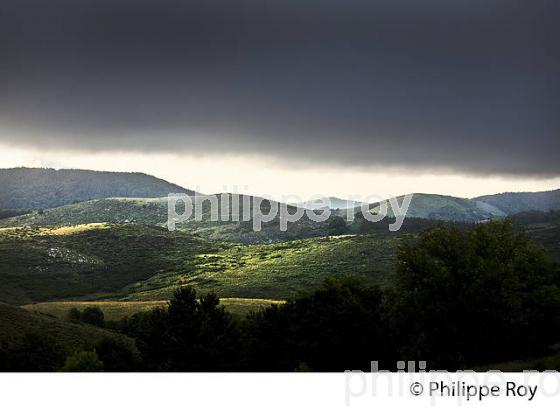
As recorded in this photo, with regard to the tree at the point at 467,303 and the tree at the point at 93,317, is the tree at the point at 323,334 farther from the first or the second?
the tree at the point at 93,317

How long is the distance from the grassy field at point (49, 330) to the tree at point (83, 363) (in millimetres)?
25457

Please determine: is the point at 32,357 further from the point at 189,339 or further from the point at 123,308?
the point at 123,308

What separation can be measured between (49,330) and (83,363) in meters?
39.9

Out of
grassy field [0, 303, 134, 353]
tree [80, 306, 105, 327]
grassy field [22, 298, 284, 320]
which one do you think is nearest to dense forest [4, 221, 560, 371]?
grassy field [0, 303, 134, 353]

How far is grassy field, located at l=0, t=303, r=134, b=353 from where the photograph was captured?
76181mm

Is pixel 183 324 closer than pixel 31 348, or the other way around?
pixel 31 348

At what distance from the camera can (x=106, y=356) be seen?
58812mm

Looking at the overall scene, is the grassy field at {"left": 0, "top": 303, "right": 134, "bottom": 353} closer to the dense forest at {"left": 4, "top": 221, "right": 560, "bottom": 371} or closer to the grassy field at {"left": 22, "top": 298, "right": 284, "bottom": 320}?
the dense forest at {"left": 4, "top": 221, "right": 560, "bottom": 371}

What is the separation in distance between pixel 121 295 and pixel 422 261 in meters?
157

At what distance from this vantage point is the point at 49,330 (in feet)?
268

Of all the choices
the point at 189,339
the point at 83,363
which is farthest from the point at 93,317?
the point at 83,363

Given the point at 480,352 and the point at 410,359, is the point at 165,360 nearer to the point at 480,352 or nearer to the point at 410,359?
the point at 410,359
